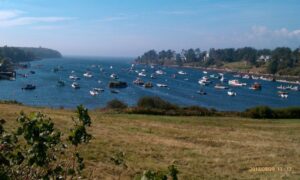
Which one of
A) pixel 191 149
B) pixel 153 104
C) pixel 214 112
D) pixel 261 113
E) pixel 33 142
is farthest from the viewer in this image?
pixel 153 104

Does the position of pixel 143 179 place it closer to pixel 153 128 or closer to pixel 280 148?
pixel 280 148

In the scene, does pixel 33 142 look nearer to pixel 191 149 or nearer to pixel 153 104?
pixel 191 149

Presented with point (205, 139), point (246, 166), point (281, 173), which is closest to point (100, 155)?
point (246, 166)

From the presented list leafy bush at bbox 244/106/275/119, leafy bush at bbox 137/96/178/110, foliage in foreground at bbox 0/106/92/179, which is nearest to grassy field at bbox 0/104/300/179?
foliage in foreground at bbox 0/106/92/179

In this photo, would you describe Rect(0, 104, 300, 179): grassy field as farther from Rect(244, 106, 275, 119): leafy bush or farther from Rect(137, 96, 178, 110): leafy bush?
Rect(137, 96, 178, 110): leafy bush

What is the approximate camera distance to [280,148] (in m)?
19.4

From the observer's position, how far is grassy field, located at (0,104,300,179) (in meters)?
13.6

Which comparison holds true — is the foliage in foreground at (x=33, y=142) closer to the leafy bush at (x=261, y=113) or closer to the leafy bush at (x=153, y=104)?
the leafy bush at (x=261, y=113)

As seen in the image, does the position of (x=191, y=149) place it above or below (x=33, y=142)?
below

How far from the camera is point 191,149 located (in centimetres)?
1814

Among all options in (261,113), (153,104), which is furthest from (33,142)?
(153,104)

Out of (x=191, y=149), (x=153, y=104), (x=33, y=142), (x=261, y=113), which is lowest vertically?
(x=153, y=104)

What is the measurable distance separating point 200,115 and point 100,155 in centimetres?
2227

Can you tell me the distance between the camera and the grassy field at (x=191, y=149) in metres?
13.6
